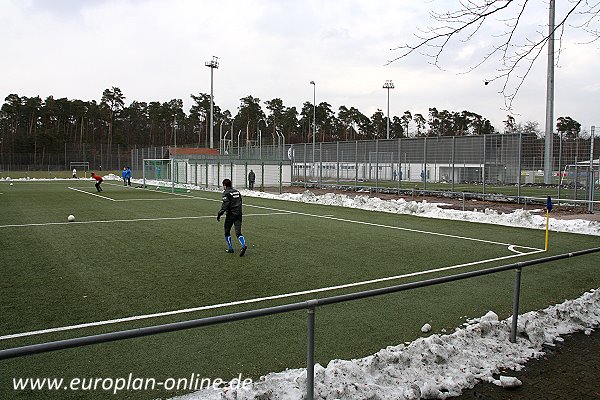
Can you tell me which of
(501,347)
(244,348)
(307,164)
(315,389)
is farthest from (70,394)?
(307,164)

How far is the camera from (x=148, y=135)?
104000 mm

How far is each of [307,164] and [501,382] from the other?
135ft

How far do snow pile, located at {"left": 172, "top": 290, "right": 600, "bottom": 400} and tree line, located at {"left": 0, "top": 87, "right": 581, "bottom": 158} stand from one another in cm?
8451

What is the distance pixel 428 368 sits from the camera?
4.94 metres

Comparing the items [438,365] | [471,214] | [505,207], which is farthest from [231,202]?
[505,207]

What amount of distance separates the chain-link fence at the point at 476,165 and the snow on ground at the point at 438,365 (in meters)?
15.7

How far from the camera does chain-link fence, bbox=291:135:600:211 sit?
74.8 ft

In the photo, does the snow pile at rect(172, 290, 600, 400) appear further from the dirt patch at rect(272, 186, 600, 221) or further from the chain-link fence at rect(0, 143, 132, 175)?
the chain-link fence at rect(0, 143, 132, 175)

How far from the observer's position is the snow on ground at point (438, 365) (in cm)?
433

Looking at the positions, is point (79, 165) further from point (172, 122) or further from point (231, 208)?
point (231, 208)

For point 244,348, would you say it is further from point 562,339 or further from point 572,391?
point 562,339

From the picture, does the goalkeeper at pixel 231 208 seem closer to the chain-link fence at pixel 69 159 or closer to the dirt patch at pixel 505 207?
the dirt patch at pixel 505 207

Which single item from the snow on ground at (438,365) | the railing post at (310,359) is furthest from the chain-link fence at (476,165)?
the railing post at (310,359)

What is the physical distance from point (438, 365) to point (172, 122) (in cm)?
10620
